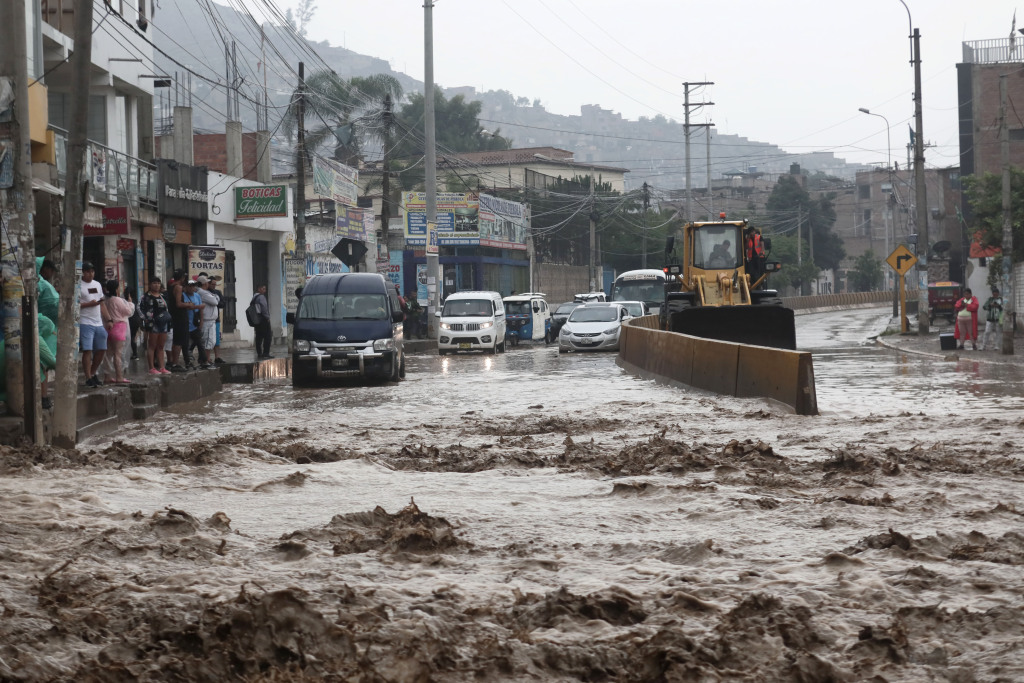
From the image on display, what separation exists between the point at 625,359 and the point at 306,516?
63.2 ft

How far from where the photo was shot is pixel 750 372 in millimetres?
16641

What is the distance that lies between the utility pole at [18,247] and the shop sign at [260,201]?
25.2 m

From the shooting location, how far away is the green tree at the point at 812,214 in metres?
107

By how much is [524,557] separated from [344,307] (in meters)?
16.3

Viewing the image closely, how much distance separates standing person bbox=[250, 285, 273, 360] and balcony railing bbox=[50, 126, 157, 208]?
4183mm

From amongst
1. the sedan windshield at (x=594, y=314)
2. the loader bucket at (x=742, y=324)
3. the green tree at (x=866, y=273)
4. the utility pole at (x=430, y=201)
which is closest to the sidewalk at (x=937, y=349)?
the loader bucket at (x=742, y=324)

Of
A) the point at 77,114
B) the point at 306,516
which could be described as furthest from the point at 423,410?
the point at 306,516

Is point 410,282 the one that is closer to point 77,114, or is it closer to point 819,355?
point 819,355

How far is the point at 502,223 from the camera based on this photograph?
2478 inches

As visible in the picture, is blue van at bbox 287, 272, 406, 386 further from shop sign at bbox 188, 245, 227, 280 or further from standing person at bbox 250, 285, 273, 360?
shop sign at bbox 188, 245, 227, 280

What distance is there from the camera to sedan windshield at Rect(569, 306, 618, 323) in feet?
109

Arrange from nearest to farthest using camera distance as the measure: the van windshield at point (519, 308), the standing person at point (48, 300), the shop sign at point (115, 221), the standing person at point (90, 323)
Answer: the standing person at point (48, 300), the standing person at point (90, 323), the shop sign at point (115, 221), the van windshield at point (519, 308)

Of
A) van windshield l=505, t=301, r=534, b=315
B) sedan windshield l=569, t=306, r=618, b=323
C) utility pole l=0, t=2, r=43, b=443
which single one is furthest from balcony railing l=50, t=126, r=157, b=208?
van windshield l=505, t=301, r=534, b=315

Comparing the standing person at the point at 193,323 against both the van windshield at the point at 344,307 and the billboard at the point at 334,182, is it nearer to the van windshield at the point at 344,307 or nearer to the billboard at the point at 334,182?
the van windshield at the point at 344,307
